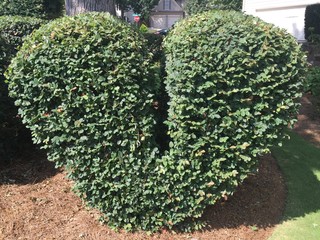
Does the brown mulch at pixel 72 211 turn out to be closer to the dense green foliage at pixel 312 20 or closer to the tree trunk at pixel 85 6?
the tree trunk at pixel 85 6

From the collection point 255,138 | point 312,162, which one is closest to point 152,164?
point 255,138

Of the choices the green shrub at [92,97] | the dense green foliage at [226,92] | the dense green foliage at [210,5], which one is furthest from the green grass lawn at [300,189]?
the dense green foliage at [210,5]

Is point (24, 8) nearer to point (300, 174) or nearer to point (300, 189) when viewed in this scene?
point (300, 174)

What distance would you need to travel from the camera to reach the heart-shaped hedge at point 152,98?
116 inches

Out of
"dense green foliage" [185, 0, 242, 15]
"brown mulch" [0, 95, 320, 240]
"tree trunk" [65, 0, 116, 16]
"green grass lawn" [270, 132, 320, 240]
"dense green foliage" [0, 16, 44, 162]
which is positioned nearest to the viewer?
"brown mulch" [0, 95, 320, 240]

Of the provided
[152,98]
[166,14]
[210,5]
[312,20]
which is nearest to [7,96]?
[152,98]

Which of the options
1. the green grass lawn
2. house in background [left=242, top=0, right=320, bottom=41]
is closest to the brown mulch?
the green grass lawn

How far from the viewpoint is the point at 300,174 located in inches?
198

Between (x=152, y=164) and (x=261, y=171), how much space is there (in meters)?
2.28

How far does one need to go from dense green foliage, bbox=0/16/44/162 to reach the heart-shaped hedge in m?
1.33

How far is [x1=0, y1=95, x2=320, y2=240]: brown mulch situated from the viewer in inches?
139

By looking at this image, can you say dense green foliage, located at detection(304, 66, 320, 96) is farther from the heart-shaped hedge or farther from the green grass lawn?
the heart-shaped hedge

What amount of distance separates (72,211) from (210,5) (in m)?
21.9

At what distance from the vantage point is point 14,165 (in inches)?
192
